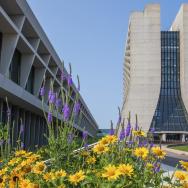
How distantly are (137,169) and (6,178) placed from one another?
1102mm

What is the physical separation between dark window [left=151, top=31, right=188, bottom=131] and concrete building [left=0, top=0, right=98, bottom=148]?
256 ft

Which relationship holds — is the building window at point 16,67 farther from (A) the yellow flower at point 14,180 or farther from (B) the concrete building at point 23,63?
(A) the yellow flower at point 14,180

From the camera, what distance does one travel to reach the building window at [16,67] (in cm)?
2770

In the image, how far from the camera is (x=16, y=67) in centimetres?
2858

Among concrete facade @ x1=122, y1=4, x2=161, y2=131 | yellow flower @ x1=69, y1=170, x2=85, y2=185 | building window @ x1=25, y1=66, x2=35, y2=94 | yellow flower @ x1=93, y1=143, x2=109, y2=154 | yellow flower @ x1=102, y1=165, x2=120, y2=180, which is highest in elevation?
concrete facade @ x1=122, y1=4, x2=161, y2=131

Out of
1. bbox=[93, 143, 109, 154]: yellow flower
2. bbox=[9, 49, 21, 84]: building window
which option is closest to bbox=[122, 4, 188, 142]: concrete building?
bbox=[9, 49, 21, 84]: building window

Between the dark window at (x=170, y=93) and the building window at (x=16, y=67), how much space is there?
289 ft

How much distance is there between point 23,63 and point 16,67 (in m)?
0.55

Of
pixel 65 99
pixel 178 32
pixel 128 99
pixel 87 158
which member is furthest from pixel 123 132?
pixel 178 32

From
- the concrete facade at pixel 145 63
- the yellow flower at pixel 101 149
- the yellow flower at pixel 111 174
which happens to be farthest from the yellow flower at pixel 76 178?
the concrete facade at pixel 145 63

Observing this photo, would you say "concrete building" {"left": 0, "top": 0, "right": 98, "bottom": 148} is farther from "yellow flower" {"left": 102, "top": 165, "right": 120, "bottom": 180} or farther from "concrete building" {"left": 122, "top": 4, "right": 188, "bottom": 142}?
"concrete building" {"left": 122, "top": 4, "right": 188, "bottom": 142}

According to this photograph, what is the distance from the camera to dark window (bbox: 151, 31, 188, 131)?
381 feet

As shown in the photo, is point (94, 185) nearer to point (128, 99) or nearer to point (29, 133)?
point (29, 133)

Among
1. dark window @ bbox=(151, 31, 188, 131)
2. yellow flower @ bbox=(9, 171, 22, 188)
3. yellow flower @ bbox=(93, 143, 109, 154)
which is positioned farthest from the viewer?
dark window @ bbox=(151, 31, 188, 131)
